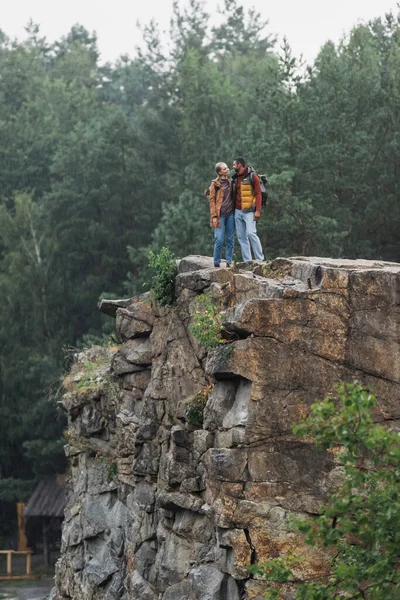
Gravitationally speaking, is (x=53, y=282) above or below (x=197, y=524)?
above

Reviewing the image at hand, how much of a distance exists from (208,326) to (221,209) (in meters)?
3.11

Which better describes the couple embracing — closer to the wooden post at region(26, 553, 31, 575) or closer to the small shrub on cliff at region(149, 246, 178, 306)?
the small shrub on cliff at region(149, 246, 178, 306)

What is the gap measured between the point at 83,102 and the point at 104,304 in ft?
151

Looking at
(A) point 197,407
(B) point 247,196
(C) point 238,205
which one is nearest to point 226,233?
(C) point 238,205

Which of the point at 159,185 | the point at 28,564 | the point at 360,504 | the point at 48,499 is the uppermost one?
the point at 159,185

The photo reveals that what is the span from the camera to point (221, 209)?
23.8 meters

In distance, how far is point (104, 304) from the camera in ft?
101

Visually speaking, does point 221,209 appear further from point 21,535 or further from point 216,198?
point 21,535

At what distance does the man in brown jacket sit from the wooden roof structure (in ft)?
93.7

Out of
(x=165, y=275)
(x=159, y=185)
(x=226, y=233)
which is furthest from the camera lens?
(x=159, y=185)

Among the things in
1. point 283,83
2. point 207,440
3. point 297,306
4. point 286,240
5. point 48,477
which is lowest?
point 48,477

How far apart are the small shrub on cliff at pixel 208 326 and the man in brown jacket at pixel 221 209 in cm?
161

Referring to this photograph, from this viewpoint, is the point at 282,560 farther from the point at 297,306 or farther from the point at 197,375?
the point at 197,375

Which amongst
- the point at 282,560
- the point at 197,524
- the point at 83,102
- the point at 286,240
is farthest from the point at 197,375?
the point at 83,102
